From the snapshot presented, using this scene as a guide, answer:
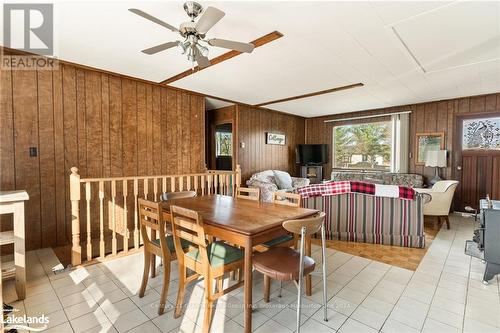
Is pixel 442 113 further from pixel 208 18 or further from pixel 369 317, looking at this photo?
pixel 208 18

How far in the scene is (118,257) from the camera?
3.11m

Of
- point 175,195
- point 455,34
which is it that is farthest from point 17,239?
point 455,34

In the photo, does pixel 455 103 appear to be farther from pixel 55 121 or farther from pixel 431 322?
pixel 55 121

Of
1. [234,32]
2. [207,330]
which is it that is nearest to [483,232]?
[207,330]

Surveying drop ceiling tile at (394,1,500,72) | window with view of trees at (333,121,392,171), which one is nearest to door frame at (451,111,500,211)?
window with view of trees at (333,121,392,171)

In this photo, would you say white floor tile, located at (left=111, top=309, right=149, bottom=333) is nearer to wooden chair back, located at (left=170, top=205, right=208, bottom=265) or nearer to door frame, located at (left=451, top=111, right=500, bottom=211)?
wooden chair back, located at (left=170, top=205, right=208, bottom=265)

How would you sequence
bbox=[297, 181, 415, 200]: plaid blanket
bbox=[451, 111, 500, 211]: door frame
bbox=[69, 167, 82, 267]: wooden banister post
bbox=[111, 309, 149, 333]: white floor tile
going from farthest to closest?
bbox=[451, 111, 500, 211]: door frame, bbox=[297, 181, 415, 200]: plaid blanket, bbox=[69, 167, 82, 267]: wooden banister post, bbox=[111, 309, 149, 333]: white floor tile

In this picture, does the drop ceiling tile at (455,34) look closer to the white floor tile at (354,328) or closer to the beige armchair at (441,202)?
the beige armchair at (441,202)

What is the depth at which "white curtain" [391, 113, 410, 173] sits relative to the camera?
5875mm

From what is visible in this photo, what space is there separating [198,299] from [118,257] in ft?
4.88

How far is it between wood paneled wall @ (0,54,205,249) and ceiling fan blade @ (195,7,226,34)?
254 centimetres

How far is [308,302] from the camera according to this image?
2180 mm

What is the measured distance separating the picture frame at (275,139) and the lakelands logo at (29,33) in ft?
15.1

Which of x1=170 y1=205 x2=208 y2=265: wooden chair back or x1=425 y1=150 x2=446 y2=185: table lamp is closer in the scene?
x1=170 y1=205 x2=208 y2=265: wooden chair back
